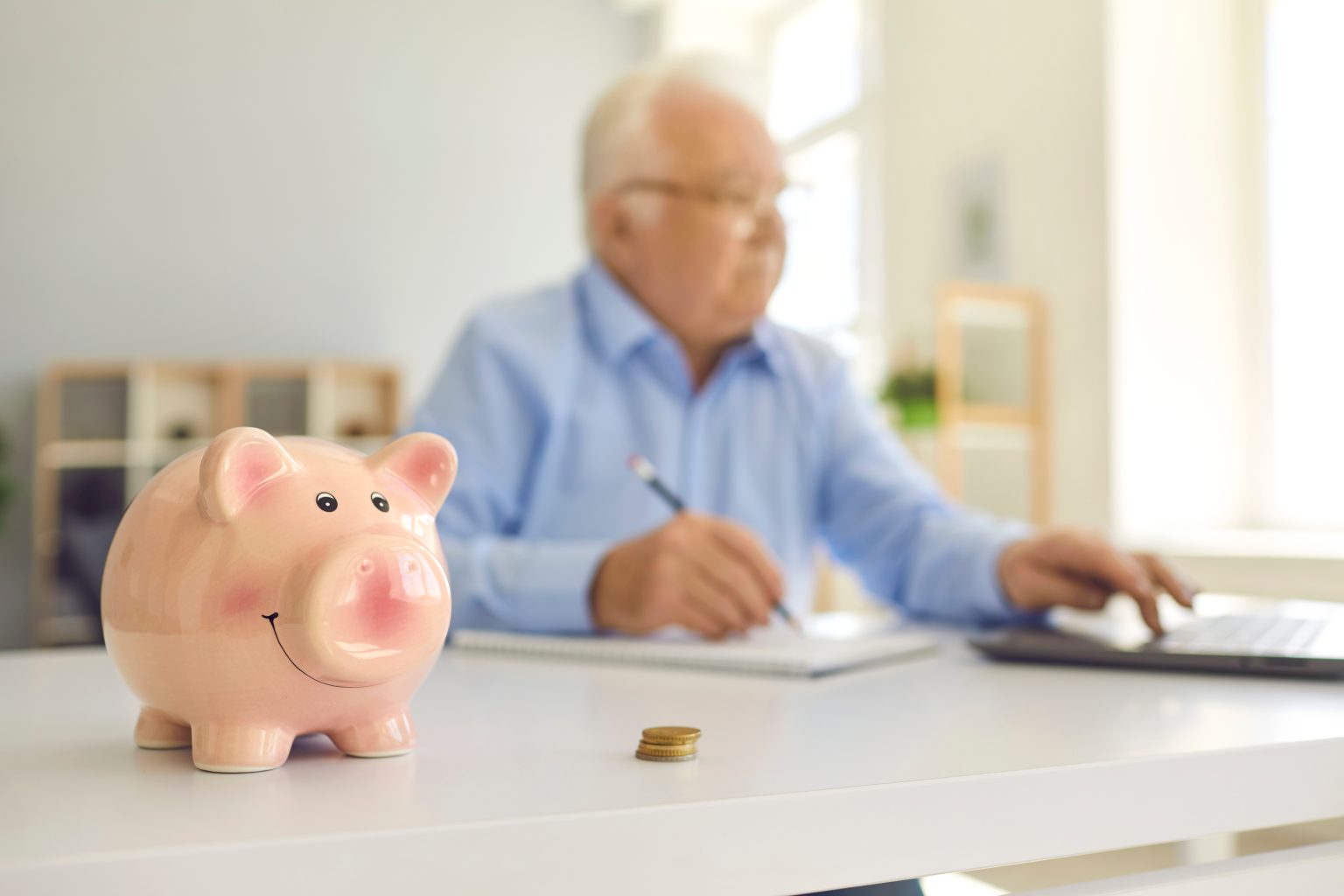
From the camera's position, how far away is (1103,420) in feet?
10.4

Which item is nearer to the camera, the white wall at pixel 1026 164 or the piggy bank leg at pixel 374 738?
the piggy bank leg at pixel 374 738

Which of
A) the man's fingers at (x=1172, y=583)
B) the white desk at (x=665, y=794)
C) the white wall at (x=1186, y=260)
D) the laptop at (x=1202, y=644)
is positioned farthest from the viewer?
the white wall at (x=1186, y=260)

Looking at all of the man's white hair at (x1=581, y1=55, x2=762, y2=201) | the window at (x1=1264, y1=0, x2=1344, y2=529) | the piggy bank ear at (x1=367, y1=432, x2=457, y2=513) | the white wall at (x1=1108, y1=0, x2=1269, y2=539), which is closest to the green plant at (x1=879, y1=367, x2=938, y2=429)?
the white wall at (x1=1108, y1=0, x2=1269, y2=539)

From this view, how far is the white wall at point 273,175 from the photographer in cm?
512

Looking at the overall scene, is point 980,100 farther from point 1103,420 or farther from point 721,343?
point 721,343

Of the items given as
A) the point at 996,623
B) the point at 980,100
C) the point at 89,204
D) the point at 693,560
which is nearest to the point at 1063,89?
the point at 980,100

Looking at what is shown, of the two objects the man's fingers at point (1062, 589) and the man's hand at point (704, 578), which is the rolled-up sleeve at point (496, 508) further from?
the man's fingers at point (1062, 589)

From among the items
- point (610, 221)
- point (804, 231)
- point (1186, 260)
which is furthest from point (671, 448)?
point (804, 231)

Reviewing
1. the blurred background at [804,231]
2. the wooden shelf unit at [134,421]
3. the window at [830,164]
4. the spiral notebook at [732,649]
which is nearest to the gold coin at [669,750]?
the spiral notebook at [732,649]

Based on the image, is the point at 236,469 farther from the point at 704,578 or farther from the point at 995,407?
the point at 995,407

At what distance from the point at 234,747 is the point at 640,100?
3.16 feet

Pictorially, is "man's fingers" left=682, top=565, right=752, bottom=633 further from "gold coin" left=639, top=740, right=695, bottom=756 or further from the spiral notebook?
"gold coin" left=639, top=740, right=695, bottom=756

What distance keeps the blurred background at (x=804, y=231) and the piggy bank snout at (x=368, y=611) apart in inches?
39.5

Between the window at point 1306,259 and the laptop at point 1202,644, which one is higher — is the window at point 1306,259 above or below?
above
